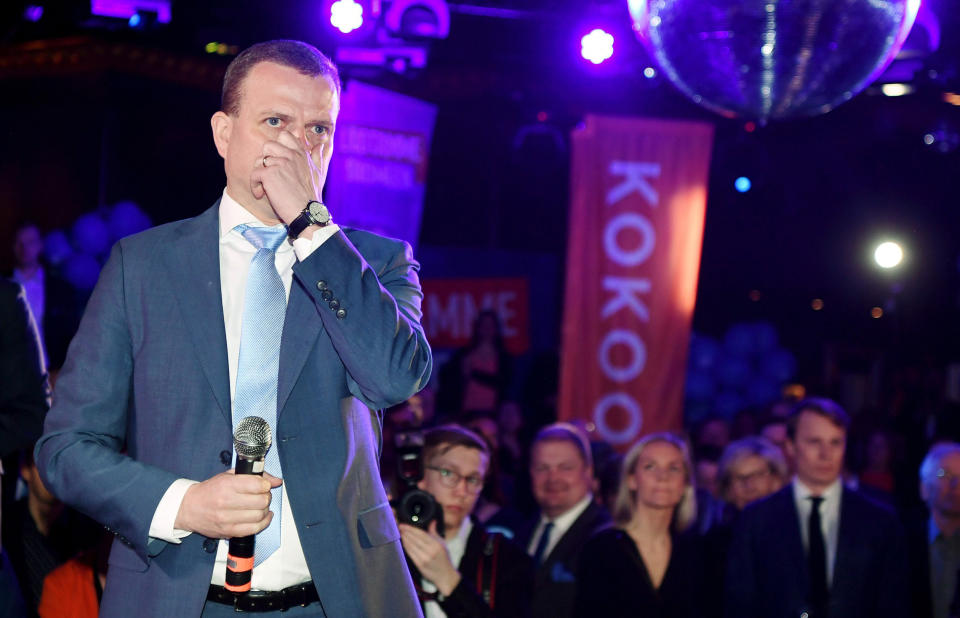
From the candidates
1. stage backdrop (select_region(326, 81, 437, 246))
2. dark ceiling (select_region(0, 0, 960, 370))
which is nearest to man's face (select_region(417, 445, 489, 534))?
stage backdrop (select_region(326, 81, 437, 246))

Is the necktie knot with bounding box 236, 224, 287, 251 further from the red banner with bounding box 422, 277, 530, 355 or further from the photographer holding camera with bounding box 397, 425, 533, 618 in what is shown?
the red banner with bounding box 422, 277, 530, 355

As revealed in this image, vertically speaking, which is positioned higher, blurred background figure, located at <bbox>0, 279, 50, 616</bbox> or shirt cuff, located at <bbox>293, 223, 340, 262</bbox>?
shirt cuff, located at <bbox>293, 223, 340, 262</bbox>

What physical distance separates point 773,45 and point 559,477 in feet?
8.06

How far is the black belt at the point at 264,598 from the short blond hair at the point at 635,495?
3362mm

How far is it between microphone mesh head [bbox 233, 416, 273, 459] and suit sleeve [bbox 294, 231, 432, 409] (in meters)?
0.18

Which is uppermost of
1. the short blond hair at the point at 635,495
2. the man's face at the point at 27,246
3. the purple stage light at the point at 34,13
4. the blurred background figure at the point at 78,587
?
the purple stage light at the point at 34,13

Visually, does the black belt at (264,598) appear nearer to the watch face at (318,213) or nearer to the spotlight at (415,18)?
the watch face at (318,213)

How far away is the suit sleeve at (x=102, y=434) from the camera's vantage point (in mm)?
1720

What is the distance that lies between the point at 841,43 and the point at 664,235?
3998 millimetres

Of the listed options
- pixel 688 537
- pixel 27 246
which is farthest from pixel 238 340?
pixel 27 246

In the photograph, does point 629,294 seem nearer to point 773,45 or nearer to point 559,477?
point 559,477

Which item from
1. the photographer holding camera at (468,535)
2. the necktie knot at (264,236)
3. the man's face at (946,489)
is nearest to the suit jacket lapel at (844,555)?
the man's face at (946,489)

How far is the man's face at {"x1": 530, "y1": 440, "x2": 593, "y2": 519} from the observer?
207 inches

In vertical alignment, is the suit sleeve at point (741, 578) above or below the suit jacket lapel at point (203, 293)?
below
